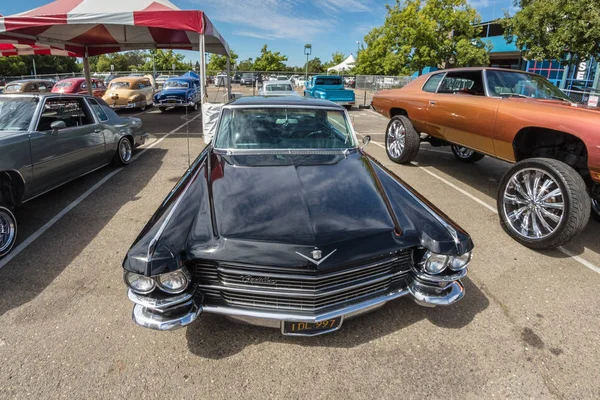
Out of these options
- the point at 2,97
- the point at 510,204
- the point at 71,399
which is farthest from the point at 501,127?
the point at 2,97

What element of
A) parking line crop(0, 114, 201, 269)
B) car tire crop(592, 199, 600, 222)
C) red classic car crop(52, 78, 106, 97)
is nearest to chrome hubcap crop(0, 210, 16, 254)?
parking line crop(0, 114, 201, 269)

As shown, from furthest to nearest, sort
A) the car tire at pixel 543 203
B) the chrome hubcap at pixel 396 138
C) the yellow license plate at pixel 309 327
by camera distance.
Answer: the chrome hubcap at pixel 396 138 < the car tire at pixel 543 203 < the yellow license plate at pixel 309 327

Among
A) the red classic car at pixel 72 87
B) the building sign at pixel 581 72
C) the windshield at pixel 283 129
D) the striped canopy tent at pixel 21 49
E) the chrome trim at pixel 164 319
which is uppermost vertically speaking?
the building sign at pixel 581 72

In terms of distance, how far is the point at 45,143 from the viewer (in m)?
4.41

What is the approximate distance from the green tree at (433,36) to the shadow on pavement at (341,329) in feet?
86.3

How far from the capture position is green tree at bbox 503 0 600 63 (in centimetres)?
999

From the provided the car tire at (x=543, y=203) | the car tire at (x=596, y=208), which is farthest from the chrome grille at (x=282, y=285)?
the car tire at (x=596, y=208)

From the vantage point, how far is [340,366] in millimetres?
2242

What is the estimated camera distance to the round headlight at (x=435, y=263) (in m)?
2.29

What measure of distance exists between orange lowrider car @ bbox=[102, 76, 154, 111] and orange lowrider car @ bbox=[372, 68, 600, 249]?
13220mm

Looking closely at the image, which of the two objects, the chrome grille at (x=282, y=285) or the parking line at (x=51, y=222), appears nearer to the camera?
the chrome grille at (x=282, y=285)

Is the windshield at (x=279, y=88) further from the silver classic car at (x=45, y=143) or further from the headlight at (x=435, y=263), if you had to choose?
the headlight at (x=435, y=263)

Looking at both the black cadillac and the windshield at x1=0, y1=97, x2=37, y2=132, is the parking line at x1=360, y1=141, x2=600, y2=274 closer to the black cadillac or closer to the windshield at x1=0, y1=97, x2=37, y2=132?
the black cadillac

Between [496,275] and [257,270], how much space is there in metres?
2.51
